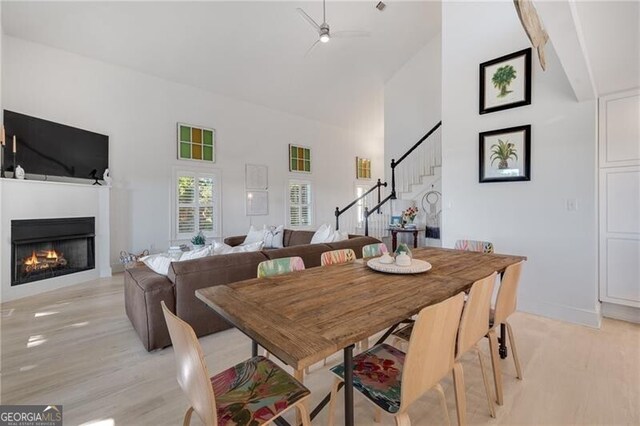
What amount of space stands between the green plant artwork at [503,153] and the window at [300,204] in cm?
509

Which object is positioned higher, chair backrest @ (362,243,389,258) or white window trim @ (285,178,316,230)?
white window trim @ (285,178,316,230)

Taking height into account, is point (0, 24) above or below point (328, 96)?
below

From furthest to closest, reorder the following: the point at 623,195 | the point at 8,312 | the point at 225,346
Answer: the point at 8,312 < the point at 623,195 < the point at 225,346

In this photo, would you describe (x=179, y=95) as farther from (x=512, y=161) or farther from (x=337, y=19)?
(x=512, y=161)

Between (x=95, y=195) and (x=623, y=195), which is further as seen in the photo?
(x=95, y=195)

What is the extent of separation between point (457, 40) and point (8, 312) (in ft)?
20.6

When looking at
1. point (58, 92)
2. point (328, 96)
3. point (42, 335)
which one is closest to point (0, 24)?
point (58, 92)

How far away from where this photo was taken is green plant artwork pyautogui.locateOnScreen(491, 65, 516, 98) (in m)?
3.26

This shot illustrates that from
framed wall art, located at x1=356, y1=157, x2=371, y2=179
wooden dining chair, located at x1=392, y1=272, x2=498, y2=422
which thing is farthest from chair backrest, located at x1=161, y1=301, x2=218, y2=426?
framed wall art, located at x1=356, y1=157, x2=371, y2=179

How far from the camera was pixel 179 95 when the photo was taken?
18.8 ft

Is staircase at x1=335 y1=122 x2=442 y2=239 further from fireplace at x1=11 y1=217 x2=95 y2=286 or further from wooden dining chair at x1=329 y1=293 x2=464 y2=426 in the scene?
fireplace at x1=11 y1=217 x2=95 y2=286

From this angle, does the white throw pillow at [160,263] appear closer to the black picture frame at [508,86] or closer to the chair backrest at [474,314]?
the chair backrest at [474,314]

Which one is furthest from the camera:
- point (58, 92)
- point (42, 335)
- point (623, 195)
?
point (58, 92)

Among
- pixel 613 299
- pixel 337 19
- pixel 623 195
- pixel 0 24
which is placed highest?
pixel 337 19
